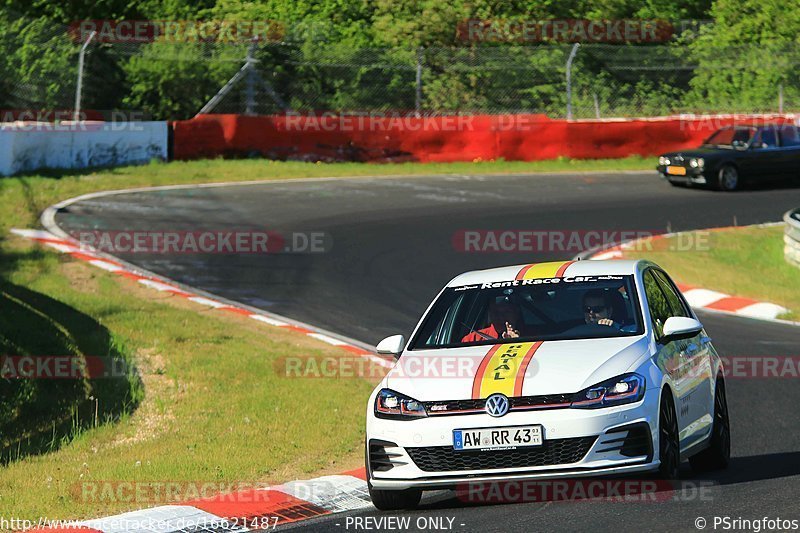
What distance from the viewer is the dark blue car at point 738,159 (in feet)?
85.6

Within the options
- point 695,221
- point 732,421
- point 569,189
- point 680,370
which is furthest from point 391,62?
point 680,370

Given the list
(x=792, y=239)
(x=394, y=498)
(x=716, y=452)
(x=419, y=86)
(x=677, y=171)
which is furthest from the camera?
(x=419, y=86)

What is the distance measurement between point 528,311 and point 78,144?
63.0 feet

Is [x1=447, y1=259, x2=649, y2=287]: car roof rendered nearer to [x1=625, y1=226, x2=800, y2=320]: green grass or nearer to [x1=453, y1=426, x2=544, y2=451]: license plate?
[x1=453, y1=426, x2=544, y2=451]: license plate

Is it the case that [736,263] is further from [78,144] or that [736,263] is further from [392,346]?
[78,144]

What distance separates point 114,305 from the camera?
591 inches

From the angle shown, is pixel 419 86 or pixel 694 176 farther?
pixel 419 86

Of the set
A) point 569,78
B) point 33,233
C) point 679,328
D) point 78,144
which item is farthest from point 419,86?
point 679,328

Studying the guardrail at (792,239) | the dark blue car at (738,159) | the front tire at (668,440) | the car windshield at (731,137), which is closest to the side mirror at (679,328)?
the front tire at (668,440)

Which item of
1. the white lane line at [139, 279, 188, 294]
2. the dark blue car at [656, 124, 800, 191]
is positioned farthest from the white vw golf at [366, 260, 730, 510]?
the dark blue car at [656, 124, 800, 191]

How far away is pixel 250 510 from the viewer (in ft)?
25.2

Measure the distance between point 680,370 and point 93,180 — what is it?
1869 centimetres

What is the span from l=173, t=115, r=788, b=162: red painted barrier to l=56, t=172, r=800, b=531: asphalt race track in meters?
2.19

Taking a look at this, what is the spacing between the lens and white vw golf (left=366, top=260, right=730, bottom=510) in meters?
6.98
